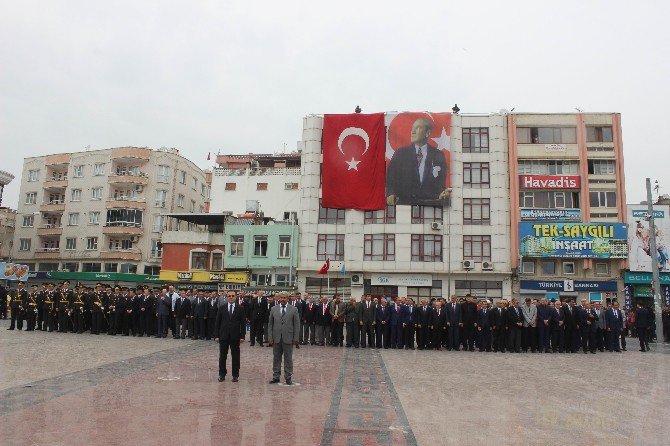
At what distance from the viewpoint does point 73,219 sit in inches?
2285

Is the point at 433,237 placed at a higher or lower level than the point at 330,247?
higher

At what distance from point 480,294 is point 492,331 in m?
22.0

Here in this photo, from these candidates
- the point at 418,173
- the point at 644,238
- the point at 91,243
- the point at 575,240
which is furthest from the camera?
the point at 91,243

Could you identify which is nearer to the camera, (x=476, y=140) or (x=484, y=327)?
(x=484, y=327)

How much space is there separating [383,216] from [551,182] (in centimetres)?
1367

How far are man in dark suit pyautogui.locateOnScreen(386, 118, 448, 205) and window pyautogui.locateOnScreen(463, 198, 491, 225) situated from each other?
2.33 metres

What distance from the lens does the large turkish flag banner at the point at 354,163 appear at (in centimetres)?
4419

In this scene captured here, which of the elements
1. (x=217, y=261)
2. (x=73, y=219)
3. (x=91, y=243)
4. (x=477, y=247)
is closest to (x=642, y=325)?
(x=477, y=247)

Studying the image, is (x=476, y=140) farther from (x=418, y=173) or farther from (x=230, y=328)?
(x=230, y=328)

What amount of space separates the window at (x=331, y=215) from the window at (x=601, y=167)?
67.6ft

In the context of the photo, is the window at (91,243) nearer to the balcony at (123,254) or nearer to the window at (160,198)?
the balcony at (123,254)

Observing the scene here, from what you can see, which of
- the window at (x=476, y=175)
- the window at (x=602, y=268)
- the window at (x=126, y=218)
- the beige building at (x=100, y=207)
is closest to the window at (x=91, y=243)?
the beige building at (x=100, y=207)

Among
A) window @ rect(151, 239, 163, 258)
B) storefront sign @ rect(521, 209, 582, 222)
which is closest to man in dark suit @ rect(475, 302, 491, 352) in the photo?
storefront sign @ rect(521, 209, 582, 222)

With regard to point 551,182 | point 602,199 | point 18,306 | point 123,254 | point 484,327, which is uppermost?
point 551,182
